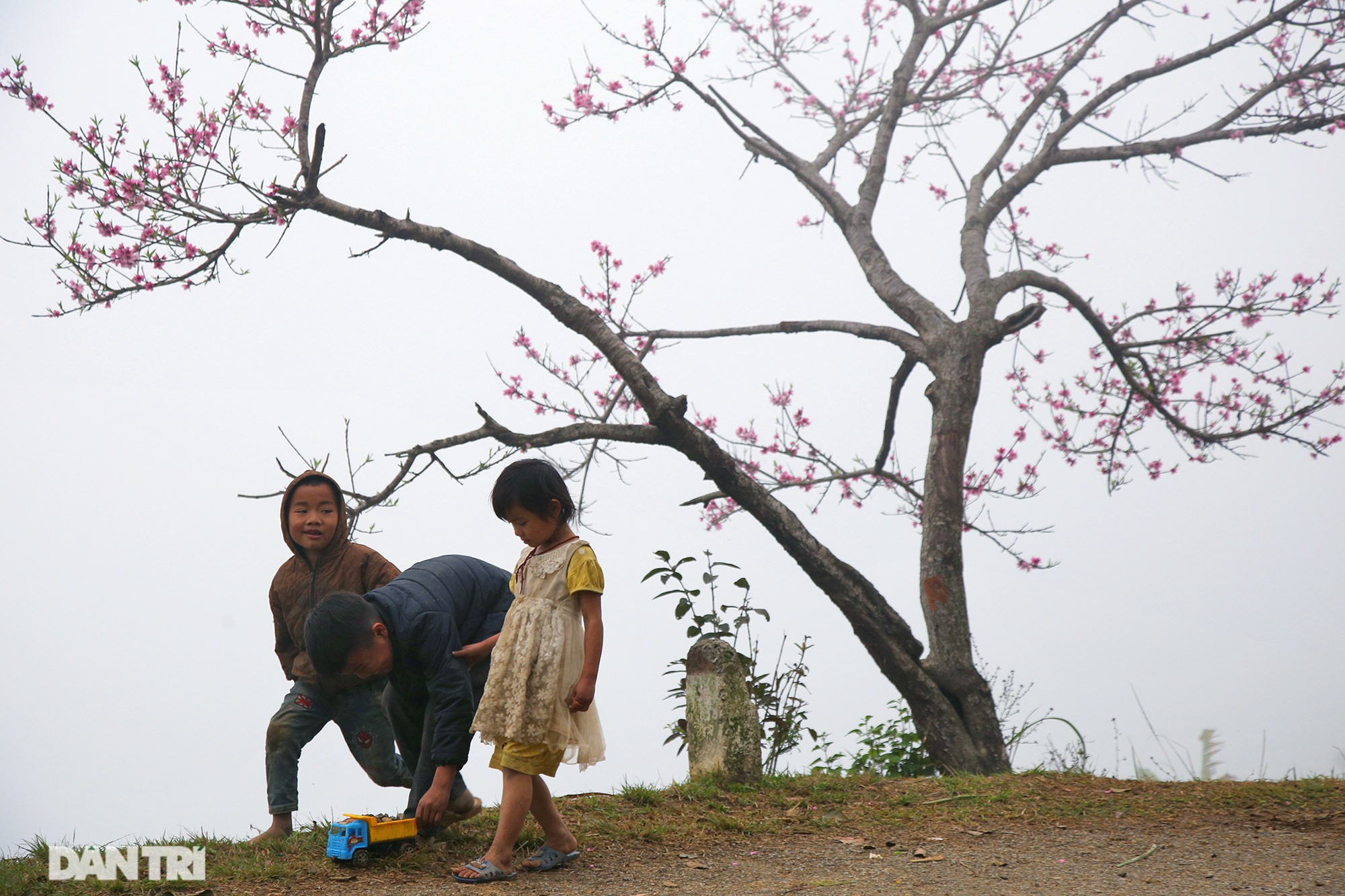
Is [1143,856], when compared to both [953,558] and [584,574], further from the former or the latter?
[953,558]

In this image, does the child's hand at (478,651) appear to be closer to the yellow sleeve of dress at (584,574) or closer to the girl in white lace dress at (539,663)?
the girl in white lace dress at (539,663)

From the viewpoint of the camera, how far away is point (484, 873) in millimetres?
3207

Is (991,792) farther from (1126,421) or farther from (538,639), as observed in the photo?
(1126,421)

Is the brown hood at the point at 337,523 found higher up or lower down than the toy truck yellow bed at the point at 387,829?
higher up

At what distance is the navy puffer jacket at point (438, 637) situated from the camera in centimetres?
329

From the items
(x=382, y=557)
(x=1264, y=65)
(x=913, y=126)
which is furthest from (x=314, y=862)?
(x=1264, y=65)

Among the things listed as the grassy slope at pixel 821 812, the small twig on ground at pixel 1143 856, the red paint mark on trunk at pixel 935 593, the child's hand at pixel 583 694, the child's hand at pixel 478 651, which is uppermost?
the red paint mark on trunk at pixel 935 593

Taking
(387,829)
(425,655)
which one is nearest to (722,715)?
(387,829)

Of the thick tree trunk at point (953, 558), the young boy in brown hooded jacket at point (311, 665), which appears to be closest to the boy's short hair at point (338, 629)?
the young boy in brown hooded jacket at point (311, 665)

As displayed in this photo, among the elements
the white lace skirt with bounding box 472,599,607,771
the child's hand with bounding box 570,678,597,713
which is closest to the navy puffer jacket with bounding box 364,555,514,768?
the white lace skirt with bounding box 472,599,607,771

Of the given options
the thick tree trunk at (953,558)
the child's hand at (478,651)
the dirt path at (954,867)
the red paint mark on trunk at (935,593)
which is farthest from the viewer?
the red paint mark on trunk at (935,593)

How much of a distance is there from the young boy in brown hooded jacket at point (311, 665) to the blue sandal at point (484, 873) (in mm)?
392

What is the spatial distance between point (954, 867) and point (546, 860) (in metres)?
1.50

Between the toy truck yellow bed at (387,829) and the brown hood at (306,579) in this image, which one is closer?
the toy truck yellow bed at (387,829)
